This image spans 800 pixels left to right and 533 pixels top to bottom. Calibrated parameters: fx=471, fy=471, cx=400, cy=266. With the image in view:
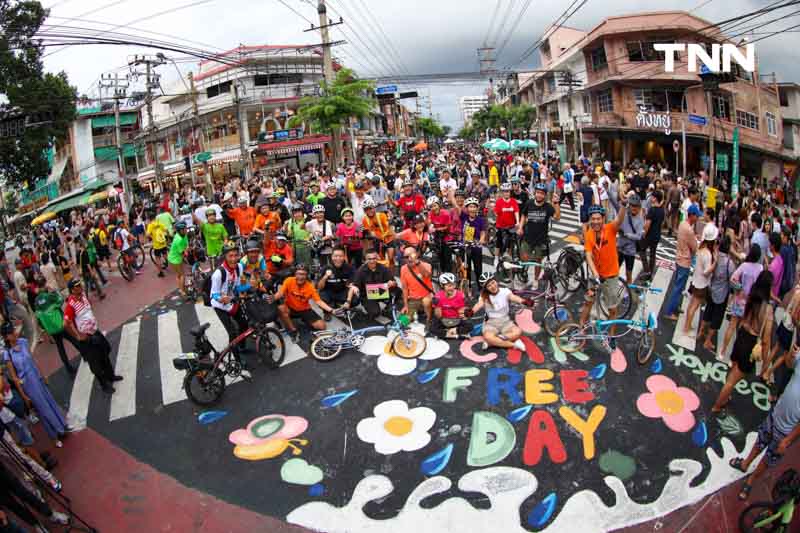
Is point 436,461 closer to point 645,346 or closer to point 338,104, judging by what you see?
point 645,346

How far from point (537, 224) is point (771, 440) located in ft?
17.9

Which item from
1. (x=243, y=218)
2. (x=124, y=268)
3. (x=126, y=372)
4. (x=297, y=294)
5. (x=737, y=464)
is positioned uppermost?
(x=243, y=218)

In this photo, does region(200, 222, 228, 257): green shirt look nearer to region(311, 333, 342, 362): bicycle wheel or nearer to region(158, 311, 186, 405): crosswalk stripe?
region(158, 311, 186, 405): crosswalk stripe

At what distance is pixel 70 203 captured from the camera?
44062 mm

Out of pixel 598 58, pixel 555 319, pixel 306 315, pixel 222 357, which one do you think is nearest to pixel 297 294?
pixel 306 315

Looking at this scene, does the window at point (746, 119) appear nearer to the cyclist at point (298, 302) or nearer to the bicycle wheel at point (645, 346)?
the bicycle wheel at point (645, 346)

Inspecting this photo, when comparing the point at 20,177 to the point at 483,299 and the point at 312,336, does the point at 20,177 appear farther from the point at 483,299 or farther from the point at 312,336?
the point at 483,299

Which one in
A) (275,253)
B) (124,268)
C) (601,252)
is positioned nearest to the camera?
(601,252)

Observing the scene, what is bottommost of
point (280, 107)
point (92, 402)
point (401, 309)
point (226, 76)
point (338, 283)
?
point (92, 402)

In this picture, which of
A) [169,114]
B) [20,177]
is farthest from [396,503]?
[169,114]

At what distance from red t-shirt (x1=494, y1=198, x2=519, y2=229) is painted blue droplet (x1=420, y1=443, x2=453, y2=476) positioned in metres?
5.82

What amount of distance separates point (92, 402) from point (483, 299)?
650 centimetres

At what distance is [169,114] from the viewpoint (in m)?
54.0

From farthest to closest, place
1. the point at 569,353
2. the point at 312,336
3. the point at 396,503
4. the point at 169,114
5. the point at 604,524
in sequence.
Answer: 1. the point at 169,114
2. the point at 312,336
3. the point at 569,353
4. the point at 396,503
5. the point at 604,524
